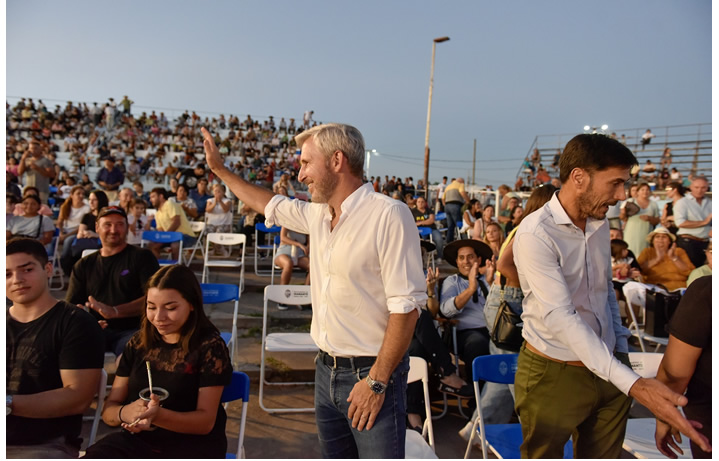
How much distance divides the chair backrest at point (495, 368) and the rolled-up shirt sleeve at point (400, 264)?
1.22 metres

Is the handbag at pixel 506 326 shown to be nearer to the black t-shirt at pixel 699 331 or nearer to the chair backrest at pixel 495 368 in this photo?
the chair backrest at pixel 495 368

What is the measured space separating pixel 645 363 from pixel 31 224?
6490 millimetres

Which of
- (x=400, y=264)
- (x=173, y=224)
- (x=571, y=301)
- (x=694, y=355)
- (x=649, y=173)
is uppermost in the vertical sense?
(x=649, y=173)

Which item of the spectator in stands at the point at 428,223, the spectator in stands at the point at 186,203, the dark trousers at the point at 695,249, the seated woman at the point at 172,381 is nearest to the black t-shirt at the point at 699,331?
the seated woman at the point at 172,381

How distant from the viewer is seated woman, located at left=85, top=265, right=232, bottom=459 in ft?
6.40

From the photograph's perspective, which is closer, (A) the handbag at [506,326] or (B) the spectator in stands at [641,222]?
(A) the handbag at [506,326]

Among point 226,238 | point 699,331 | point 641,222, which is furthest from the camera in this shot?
point 226,238

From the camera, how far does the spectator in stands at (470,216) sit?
343 inches

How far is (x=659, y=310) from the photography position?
443 centimetres

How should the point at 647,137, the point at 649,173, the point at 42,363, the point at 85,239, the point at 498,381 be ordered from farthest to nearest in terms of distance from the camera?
the point at 647,137, the point at 649,173, the point at 85,239, the point at 498,381, the point at 42,363

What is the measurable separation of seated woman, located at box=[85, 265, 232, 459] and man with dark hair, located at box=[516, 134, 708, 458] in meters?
1.23

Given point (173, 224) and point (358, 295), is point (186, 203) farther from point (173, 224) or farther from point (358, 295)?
point (358, 295)

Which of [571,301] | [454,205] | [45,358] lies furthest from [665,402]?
[454,205]

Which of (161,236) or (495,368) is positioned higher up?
(161,236)
